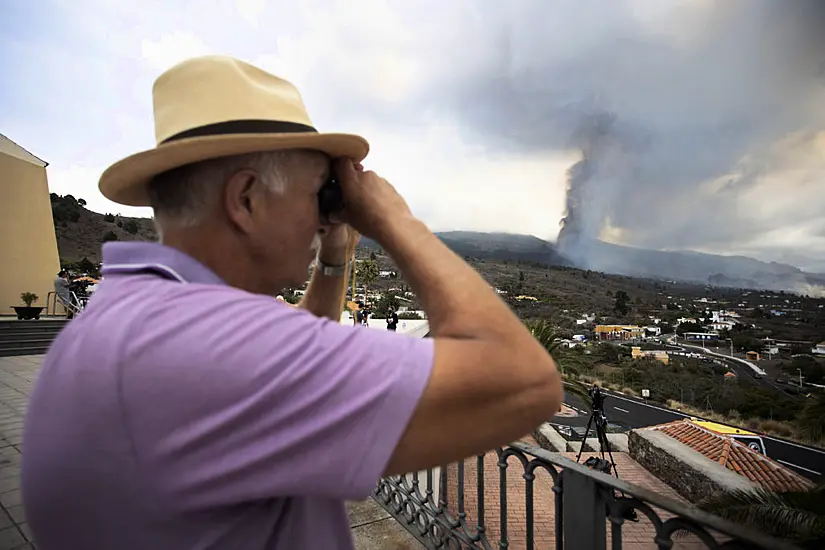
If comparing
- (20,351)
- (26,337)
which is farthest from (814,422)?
(26,337)

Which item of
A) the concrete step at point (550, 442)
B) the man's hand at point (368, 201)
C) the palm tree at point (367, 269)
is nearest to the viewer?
the man's hand at point (368, 201)

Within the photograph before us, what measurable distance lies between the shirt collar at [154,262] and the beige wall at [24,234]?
26931mm

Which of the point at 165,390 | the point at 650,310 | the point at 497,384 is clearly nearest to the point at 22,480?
the point at 165,390

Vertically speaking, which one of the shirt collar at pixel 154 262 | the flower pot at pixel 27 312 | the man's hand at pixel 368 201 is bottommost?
the flower pot at pixel 27 312

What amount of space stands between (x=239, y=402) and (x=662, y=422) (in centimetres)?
5610

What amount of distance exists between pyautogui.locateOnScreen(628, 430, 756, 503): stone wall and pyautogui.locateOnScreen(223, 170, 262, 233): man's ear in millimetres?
18196

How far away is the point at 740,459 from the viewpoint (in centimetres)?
2203

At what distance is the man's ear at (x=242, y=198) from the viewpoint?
859 millimetres

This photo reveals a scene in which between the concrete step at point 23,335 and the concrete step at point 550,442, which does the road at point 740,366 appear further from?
the concrete step at point 23,335

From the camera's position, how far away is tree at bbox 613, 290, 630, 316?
3147 inches

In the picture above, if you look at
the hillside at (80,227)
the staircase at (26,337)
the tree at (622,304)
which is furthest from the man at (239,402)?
the tree at (622,304)

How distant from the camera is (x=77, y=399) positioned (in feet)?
2.01

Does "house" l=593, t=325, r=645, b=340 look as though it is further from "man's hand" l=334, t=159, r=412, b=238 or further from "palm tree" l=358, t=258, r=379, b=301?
"man's hand" l=334, t=159, r=412, b=238

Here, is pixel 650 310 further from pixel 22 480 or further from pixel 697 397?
pixel 22 480
